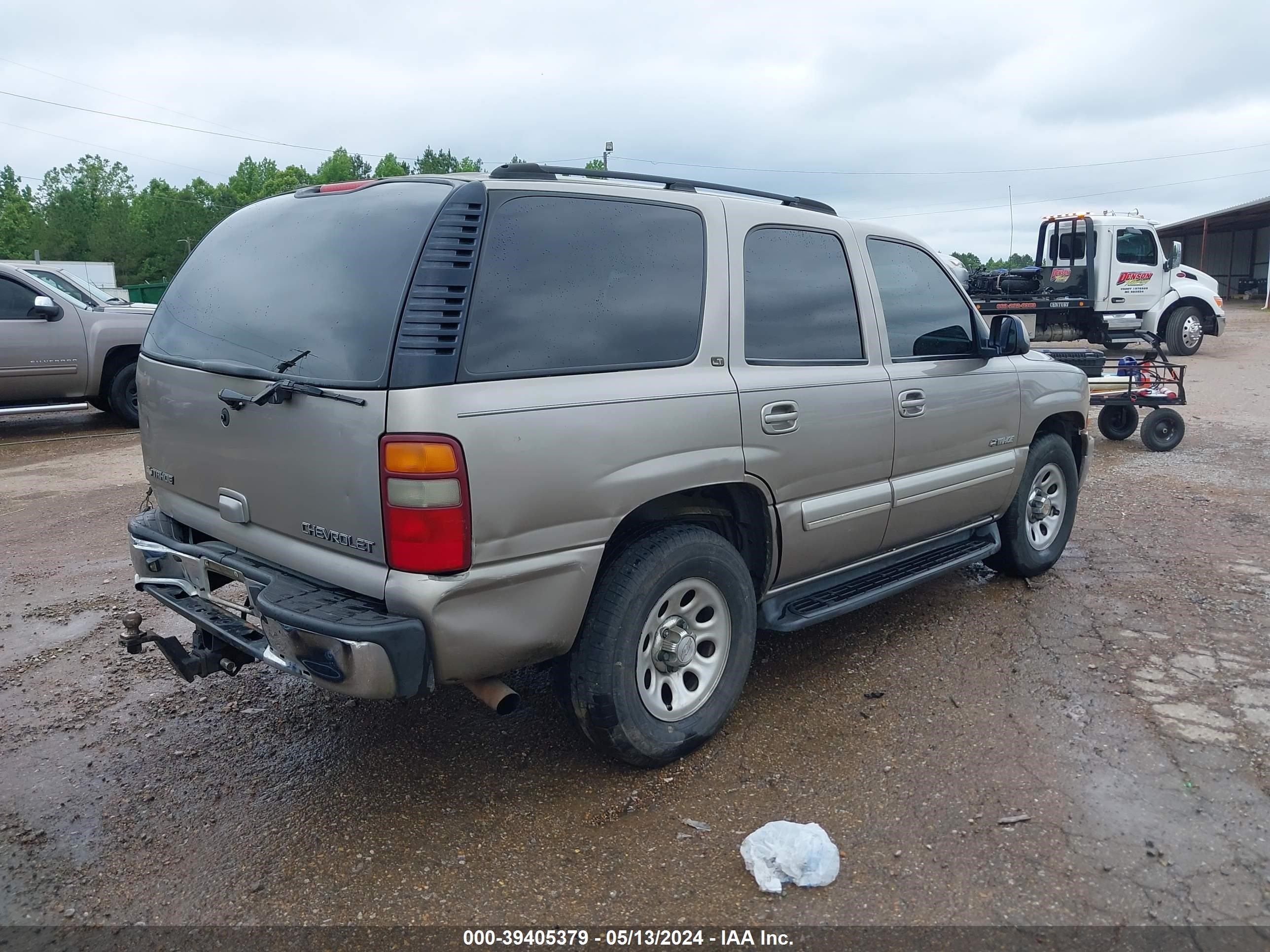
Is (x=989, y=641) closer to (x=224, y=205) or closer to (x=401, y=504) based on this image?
(x=401, y=504)

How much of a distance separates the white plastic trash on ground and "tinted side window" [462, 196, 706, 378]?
152 cm

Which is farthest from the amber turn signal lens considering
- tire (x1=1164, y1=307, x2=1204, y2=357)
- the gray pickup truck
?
tire (x1=1164, y1=307, x2=1204, y2=357)

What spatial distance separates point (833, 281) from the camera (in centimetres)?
397

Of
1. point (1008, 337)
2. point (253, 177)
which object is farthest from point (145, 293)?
point (253, 177)

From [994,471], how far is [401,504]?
3178mm

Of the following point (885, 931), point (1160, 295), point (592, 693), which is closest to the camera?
point (885, 931)

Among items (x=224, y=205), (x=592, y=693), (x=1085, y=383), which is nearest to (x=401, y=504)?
(x=592, y=693)

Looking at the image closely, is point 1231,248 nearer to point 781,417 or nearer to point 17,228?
point 781,417

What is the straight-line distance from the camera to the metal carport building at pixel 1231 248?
36938mm

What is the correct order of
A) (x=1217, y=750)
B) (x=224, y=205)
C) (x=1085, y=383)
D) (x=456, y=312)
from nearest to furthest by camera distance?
(x=456, y=312) → (x=1217, y=750) → (x=1085, y=383) → (x=224, y=205)

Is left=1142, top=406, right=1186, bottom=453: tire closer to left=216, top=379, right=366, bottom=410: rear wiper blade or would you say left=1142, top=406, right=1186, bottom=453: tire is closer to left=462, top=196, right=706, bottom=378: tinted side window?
left=462, top=196, right=706, bottom=378: tinted side window

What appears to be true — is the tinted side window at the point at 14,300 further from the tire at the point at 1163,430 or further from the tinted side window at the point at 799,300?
the tire at the point at 1163,430

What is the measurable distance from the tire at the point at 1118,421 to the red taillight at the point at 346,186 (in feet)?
27.7

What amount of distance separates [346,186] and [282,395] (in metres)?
0.86
